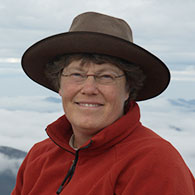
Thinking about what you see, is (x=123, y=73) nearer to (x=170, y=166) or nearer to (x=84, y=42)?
(x=84, y=42)

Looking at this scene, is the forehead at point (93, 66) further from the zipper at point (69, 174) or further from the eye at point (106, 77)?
the zipper at point (69, 174)

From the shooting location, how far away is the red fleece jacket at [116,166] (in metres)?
2.43

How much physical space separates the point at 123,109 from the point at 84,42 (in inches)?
28.0

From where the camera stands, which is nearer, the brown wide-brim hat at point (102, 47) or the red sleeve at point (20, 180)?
the brown wide-brim hat at point (102, 47)

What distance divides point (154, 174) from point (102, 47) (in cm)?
106

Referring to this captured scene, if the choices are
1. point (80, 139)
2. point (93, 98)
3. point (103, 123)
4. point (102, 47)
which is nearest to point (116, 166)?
point (103, 123)


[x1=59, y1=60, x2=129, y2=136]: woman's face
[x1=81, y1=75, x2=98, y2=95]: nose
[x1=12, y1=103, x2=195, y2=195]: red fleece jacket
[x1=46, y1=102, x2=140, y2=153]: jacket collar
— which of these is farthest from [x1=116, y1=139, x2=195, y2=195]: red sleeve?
[x1=81, y1=75, x2=98, y2=95]: nose

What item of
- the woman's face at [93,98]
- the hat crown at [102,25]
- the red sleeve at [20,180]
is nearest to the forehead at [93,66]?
the woman's face at [93,98]

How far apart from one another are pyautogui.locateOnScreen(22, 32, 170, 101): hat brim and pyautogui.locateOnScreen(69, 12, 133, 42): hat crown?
0.19 m

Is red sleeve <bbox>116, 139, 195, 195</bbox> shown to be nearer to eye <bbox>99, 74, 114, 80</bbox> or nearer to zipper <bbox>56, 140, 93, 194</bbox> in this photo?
zipper <bbox>56, 140, 93, 194</bbox>

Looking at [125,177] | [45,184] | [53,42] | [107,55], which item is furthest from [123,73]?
[45,184]

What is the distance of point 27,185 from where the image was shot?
3.32 metres

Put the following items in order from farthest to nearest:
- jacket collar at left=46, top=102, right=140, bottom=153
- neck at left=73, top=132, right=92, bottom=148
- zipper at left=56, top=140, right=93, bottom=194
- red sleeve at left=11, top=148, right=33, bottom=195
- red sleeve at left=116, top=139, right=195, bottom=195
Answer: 1. red sleeve at left=11, top=148, right=33, bottom=195
2. neck at left=73, top=132, right=92, bottom=148
3. zipper at left=56, top=140, right=93, bottom=194
4. jacket collar at left=46, top=102, right=140, bottom=153
5. red sleeve at left=116, top=139, right=195, bottom=195

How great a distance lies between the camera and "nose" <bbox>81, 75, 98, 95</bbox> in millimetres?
2795
